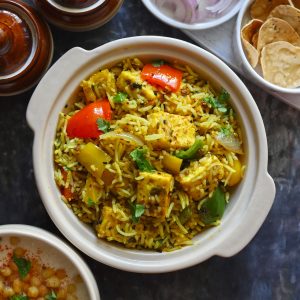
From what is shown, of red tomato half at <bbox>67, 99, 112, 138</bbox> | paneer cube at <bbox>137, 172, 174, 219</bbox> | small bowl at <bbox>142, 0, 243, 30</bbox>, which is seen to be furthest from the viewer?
small bowl at <bbox>142, 0, 243, 30</bbox>

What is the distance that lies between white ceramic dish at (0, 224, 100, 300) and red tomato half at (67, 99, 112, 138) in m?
0.44

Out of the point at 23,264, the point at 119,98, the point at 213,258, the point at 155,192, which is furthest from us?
the point at 213,258

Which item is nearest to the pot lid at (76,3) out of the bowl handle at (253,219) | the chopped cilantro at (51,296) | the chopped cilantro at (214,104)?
the chopped cilantro at (214,104)

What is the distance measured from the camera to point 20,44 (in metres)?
2.31

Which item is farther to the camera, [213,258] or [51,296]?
[213,258]

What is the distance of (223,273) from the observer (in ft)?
8.46

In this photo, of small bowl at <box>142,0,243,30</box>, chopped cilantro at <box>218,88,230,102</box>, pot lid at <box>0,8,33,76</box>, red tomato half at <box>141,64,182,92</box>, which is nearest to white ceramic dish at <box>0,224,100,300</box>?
pot lid at <box>0,8,33,76</box>

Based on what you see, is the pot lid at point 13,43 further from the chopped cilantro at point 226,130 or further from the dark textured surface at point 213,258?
the chopped cilantro at point 226,130

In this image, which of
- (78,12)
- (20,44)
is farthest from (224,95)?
(20,44)

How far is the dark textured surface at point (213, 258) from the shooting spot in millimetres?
2525

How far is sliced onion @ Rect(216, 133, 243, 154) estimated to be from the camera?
7.29 ft

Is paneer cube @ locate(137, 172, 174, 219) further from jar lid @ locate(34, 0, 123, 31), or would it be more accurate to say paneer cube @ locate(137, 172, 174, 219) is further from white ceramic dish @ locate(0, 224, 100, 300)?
jar lid @ locate(34, 0, 123, 31)

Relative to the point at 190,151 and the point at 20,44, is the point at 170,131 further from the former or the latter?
the point at 20,44

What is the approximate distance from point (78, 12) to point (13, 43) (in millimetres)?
305
